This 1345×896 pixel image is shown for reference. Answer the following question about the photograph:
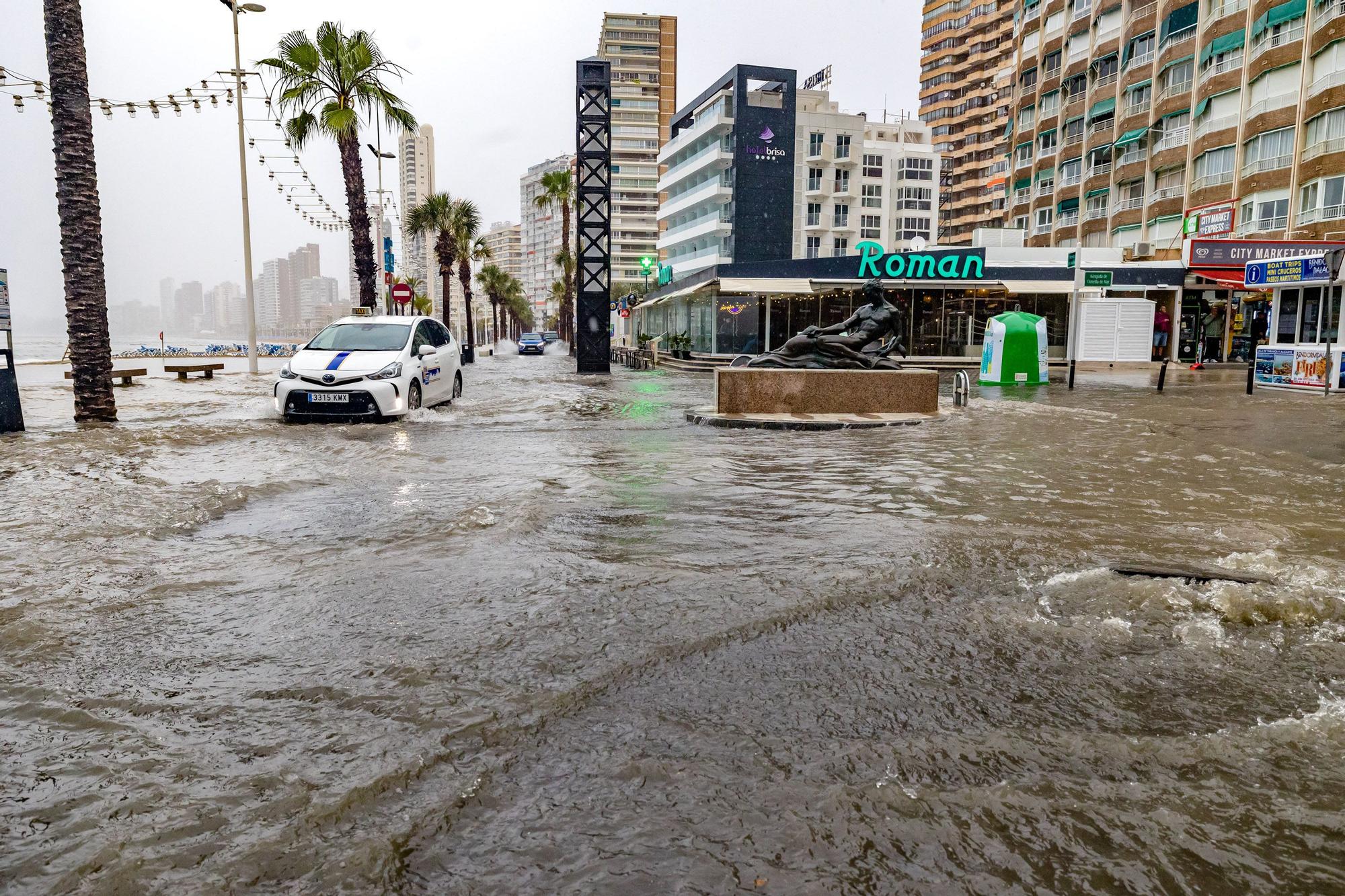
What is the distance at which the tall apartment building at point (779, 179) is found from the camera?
75812mm

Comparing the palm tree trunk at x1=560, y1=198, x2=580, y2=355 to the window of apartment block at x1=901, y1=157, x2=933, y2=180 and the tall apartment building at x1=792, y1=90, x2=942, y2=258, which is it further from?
the window of apartment block at x1=901, y1=157, x2=933, y2=180

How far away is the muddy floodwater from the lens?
2.44 m

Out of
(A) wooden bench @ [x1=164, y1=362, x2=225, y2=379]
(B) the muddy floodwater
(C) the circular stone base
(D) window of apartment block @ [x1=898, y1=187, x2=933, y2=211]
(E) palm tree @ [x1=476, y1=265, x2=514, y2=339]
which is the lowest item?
(B) the muddy floodwater

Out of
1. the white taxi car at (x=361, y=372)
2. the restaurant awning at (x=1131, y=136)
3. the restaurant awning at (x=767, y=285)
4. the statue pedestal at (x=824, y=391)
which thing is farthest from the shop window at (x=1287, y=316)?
the white taxi car at (x=361, y=372)

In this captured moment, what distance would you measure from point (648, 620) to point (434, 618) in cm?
99

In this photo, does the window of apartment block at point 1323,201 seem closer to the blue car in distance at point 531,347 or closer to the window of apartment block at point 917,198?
the blue car in distance at point 531,347

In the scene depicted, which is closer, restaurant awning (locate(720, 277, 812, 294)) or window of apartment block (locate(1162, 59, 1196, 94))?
restaurant awning (locate(720, 277, 812, 294))

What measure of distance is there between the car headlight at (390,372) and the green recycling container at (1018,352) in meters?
16.6

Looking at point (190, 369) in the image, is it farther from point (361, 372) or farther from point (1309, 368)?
point (1309, 368)

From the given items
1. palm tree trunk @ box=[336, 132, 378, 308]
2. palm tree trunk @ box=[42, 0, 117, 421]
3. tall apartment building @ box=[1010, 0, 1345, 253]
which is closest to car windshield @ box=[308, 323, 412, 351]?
palm tree trunk @ box=[42, 0, 117, 421]

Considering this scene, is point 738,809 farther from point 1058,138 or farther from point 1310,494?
point 1058,138

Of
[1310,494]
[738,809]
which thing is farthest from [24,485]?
[1310,494]

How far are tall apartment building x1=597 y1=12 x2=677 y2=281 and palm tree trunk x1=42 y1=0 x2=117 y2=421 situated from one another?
360 feet

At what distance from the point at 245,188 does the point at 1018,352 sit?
23378 mm
